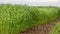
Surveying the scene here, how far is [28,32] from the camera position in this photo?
13086 mm

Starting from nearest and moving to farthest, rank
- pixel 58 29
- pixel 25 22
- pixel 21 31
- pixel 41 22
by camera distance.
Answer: pixel 58 29 → pixel 21 31 → pixel 25 22 → pixel 41 22

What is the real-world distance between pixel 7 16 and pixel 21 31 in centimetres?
125

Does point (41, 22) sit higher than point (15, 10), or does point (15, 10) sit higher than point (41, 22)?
point (15, 10)

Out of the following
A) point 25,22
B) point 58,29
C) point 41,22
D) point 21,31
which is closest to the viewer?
point 58,29

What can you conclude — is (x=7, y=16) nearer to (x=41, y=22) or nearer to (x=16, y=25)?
(x=16, y=25)

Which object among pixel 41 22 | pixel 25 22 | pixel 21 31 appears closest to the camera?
pixel 21 31

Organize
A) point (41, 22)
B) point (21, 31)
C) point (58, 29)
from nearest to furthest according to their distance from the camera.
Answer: point (58, 29)
point (21, 31)
point (41, 22)

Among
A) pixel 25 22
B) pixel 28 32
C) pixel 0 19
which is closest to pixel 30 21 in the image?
pixel 25 22

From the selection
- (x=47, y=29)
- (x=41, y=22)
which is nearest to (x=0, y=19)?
→ (x=47, y=29)

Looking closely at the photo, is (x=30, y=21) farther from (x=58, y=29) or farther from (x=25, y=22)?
(x=58, y=29)

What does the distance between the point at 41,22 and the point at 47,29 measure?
6.43 ft

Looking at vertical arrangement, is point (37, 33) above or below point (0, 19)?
below

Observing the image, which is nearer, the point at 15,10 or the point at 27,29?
the point at 27,29

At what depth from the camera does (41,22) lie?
16.0 metres
